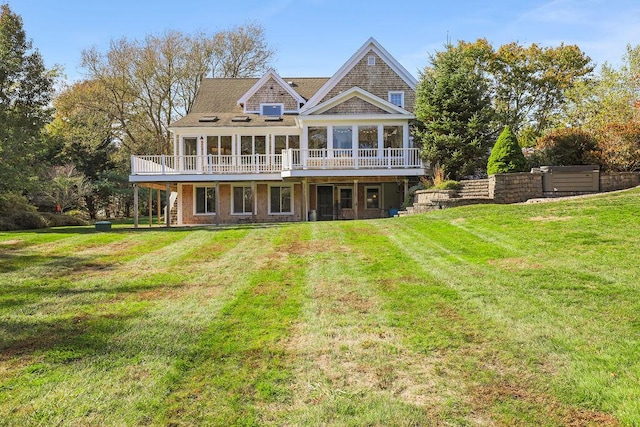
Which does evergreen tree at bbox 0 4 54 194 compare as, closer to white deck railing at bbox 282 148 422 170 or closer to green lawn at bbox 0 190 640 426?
green lawn at bbox 0 190 640 426

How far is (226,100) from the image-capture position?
89.8 feet

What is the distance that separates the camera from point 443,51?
22.3 metres

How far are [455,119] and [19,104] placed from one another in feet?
56.0

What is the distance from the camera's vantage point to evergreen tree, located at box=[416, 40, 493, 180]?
20.0 m

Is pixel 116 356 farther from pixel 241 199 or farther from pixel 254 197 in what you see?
pixel 241 199

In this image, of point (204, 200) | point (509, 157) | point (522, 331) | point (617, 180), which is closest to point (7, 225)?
point (204, 200)

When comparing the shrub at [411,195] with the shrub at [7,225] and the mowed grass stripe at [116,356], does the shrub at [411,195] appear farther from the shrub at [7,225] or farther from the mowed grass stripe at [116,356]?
the shrub at [7,225]

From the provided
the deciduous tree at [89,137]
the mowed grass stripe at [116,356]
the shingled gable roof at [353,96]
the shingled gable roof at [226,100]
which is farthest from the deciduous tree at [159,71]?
the mowed grass stripe at [116,356]

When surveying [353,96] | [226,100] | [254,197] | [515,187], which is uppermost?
[226,100]

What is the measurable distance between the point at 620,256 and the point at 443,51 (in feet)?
56.8

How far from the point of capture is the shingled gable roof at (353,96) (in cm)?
2252

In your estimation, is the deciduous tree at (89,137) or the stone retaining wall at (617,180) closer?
the stone retaining wall at (617,180)

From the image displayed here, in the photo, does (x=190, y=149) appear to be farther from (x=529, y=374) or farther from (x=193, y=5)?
(x=529, y=374)

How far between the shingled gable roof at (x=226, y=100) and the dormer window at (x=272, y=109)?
0.44m
